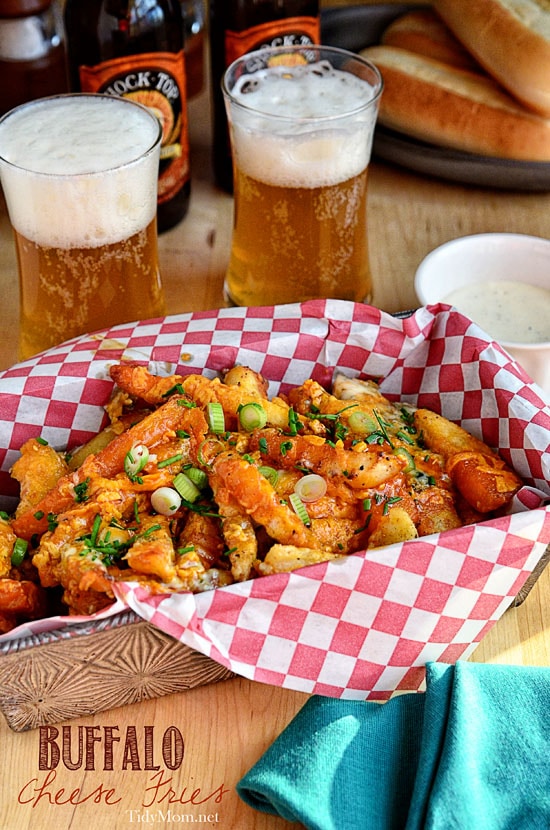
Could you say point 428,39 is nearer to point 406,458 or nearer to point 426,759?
point 406,458

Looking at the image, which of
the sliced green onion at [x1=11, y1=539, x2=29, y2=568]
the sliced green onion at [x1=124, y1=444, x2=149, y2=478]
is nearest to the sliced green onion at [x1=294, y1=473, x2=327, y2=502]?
the sliced green onion at [x1=124, y1=444, x2=149, y2=478]

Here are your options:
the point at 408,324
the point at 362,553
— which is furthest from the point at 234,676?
the point at 408,324

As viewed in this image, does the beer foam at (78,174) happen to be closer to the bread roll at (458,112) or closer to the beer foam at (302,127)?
the beer foam at (302,127)

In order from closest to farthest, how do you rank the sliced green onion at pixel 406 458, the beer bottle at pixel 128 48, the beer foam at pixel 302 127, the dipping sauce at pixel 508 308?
the sliced green onion at pixel 406 458 < the beer foam at pixel 302 127 < the dipping sauce at pixel 508 308 < the beer bottle at pixel 128 48

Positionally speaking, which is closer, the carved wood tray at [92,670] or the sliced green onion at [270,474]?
the carved wood tray at [92,670]

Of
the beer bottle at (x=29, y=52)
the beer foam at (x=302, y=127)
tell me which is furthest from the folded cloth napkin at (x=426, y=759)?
the beer bottle at (x=29, y=52)

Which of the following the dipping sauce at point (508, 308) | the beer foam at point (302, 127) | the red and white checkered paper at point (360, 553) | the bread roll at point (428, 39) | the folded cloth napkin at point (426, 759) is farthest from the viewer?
the bread roll at point (428, 39)

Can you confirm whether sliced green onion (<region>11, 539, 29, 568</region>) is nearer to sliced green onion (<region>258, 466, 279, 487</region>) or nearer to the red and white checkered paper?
the red and white checkered paper
